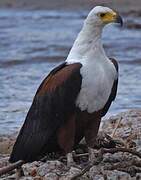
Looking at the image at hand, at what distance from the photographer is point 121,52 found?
2009 centimetres

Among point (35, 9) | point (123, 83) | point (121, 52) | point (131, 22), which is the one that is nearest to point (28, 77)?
point (123, 83)

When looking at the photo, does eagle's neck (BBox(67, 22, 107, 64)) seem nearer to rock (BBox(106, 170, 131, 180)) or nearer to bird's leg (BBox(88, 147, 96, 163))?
bird's leg (BBox(88, 147, 96, 163))

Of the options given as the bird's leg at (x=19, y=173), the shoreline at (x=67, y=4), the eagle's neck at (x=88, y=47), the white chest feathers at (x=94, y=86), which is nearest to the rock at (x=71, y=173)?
the bird's leg at (x=19, y=173)

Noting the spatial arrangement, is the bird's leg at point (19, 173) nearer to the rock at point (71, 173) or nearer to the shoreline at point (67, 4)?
the rock at point (71, 173)

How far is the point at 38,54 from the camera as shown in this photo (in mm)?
19734

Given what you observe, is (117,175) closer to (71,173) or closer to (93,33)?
(71,173)

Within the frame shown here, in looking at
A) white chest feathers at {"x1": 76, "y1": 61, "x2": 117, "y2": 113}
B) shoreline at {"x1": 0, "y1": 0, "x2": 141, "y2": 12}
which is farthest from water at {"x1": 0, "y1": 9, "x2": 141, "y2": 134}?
white chest feathers at {"x1": 76, "y1": 61, "x2": 117, "y2": 113}

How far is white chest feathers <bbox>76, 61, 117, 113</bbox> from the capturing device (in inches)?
278

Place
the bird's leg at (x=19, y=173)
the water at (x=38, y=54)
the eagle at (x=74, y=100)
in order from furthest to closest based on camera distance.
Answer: the water at (x=38, y=54) < the bird's leg at (x=19, y=173) < the eagle at (x=74, y=100)

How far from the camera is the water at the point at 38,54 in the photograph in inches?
497

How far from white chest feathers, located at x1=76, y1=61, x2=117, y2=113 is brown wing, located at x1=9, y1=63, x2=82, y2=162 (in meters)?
0.05

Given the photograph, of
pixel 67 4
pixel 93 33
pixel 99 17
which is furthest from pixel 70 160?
pixel 67 4

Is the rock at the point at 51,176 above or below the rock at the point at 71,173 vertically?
below

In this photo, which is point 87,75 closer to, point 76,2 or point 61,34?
point 61,34
